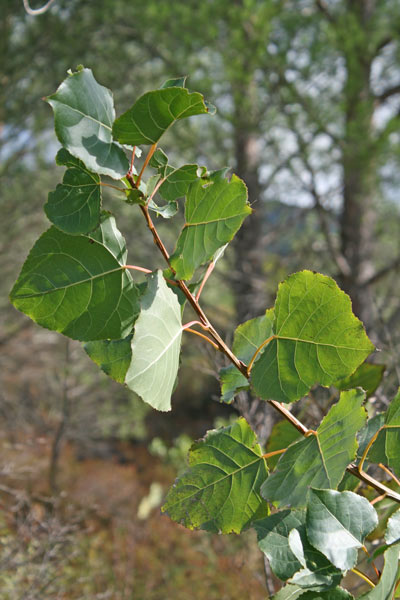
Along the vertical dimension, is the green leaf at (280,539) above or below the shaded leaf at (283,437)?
below

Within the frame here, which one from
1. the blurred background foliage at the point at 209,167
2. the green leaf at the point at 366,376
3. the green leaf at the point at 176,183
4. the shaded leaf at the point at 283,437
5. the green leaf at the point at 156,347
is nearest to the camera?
the green leaf at the point at 156,347

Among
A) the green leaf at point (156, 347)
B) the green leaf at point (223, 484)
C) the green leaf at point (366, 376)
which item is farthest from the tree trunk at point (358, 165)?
the green leaf at point (156, 347)

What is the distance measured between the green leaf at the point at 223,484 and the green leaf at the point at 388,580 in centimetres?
14

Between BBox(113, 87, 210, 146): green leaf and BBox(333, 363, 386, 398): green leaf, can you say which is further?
BBox(333, 363, 386, 398): green leaf

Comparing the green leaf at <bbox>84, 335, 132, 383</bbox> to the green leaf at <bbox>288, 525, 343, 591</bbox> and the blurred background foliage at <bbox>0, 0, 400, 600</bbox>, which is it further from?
the blurred background foliage at <bbox>0, 0, 400, 600</bbox>

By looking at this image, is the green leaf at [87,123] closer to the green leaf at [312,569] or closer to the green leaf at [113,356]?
the green leaf at [113,356]

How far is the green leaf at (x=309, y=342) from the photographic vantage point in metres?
0.47

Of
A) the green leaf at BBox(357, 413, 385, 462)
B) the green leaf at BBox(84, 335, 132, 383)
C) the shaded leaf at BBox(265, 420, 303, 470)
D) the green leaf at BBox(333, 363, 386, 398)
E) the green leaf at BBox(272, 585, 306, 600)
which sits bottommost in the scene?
the green leaf at BBox(272, 585, 306, 600)

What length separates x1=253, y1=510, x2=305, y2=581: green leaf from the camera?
46cm

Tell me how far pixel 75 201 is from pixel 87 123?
0.07 metres

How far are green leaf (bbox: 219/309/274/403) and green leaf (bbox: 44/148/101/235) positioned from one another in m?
0.24

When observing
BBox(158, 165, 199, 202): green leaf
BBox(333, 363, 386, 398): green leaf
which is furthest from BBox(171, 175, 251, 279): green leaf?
BBox(333, 363, 386, 398): green leaf

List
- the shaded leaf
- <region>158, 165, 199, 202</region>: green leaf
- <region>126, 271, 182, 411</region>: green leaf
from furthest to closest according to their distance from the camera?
the shaded leaf
<region>158, 165, 199, 202</region>: green leaf
<region>126, 271, 182, 411</region>: green leaf

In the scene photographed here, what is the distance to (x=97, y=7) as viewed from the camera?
516 cm
